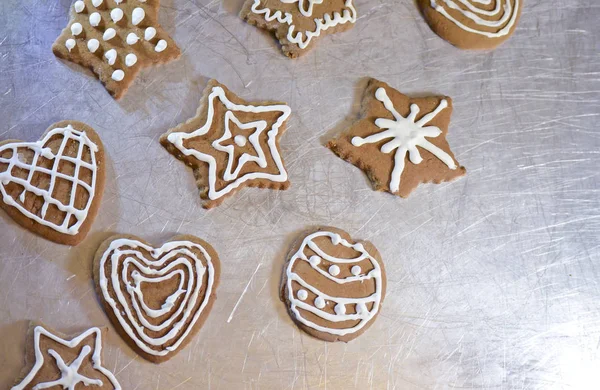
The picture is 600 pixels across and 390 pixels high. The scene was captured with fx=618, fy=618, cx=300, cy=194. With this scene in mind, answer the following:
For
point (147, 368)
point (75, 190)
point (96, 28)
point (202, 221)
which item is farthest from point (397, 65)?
point (147, 368)

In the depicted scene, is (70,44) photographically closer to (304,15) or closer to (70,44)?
(70,44)

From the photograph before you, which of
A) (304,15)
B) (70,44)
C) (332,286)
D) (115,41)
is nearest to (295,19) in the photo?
(304,15)

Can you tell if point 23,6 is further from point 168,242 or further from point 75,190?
point 168,242

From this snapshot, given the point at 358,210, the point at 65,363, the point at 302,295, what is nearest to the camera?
the point at 65,363

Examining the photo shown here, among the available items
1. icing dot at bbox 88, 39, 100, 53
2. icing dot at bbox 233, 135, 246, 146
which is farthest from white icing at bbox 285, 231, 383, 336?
icing dot at bbox 88, 39, 100, 53

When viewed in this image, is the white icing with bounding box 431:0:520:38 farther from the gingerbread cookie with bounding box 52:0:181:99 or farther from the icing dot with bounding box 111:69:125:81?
the icing dot with bounding box 111:69:125:81

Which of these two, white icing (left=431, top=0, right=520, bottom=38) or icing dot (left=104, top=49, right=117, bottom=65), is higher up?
icing dot (left=104, top=49, right=117, bottom=65)
